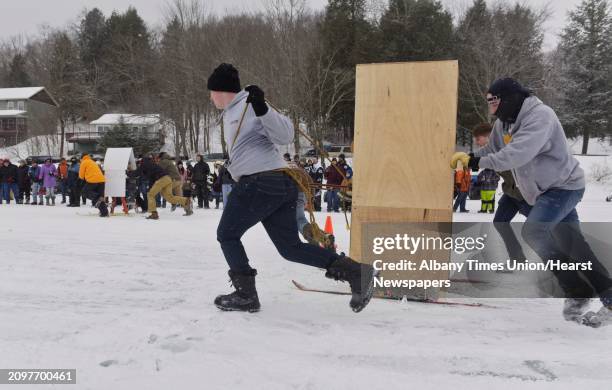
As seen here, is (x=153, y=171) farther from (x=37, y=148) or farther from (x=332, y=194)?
(x=37, y=148)

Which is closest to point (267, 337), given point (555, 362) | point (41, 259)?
point (555, 362)

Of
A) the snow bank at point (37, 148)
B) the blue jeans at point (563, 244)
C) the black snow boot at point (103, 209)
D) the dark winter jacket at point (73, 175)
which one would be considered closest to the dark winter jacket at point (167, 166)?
the black snow boot at point (103, 209)

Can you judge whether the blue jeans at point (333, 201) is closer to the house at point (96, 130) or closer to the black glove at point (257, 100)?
the black glove at point (257, 100)

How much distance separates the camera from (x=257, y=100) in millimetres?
3148

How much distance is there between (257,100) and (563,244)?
2337 mm

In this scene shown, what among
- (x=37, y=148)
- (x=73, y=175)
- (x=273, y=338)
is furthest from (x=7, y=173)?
(x=37, y=148)

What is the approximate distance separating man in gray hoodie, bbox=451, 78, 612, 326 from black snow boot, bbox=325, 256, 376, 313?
3.40ft

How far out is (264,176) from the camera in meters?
3.40

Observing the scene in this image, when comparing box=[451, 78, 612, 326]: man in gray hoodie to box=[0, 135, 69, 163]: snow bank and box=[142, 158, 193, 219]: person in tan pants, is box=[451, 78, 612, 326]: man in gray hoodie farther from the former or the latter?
box=[0, 135, 69, 163]: snow bank

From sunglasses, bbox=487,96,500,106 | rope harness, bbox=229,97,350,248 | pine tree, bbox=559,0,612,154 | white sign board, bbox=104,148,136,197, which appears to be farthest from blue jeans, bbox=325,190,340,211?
pine tree, bbox=559,0,612,154

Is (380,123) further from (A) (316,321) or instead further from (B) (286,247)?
(A) (316,321)

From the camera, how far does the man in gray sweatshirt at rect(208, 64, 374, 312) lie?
3.39 metres

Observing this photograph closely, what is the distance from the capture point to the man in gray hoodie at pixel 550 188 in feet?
11.1

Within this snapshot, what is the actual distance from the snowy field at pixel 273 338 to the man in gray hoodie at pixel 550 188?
0.28 metres
